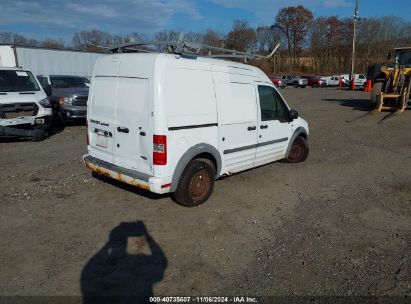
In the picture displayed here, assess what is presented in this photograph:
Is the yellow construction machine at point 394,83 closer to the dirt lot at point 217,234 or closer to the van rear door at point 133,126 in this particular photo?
the dirt lot at point 217,234

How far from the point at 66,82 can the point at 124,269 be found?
38.3 ft

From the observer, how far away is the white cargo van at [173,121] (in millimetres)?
4504

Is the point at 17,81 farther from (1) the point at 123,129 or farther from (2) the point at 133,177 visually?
(2) the point at 133,177

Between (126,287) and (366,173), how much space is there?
5.38m

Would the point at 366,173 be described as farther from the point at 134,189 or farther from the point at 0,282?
the point at 0,282

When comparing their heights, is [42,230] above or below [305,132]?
below

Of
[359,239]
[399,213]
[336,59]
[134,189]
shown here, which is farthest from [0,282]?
[336,59]

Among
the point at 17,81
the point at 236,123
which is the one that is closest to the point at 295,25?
the point at 17,81

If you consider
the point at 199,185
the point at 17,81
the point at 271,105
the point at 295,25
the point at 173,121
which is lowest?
the point at 199,185

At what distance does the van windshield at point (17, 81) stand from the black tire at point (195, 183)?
7.21m

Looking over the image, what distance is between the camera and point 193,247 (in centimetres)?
402

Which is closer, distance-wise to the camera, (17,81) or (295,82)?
(17,81)

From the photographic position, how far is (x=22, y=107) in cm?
922

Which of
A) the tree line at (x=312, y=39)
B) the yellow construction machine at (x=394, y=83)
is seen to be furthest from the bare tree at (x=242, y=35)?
the yellow construction machine at (x=394, y=83)
